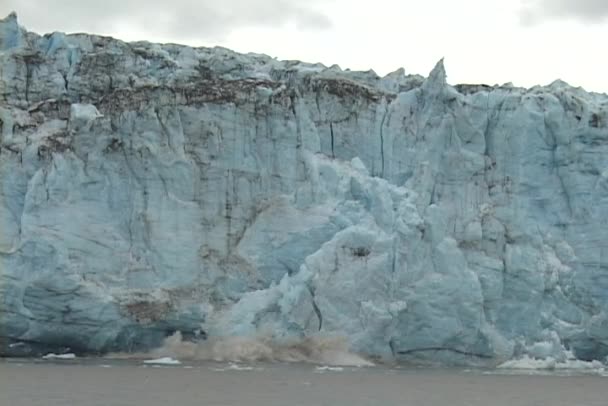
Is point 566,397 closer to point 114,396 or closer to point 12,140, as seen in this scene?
point 114,396

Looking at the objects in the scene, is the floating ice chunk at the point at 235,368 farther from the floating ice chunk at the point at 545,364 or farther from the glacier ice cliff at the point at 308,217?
the floating ice chunk at the point at 545,364

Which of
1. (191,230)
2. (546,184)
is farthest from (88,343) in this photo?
(546,184)

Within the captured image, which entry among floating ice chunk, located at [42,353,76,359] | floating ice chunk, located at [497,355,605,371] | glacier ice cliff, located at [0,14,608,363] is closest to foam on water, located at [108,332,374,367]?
glacier ice cliff, located at [0,14,608,363]

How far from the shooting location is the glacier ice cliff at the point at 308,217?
2097 cm

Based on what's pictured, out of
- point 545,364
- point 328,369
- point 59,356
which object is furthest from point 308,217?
point 59,356

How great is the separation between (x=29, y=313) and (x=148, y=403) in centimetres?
713

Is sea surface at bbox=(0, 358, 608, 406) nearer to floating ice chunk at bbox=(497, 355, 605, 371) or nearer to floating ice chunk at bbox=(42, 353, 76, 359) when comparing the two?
floating ice chunk at bbox=(497, 355, 605, 371)

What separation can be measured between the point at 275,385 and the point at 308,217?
5.79 metres

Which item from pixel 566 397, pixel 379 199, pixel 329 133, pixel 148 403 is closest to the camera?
pixel 148 403

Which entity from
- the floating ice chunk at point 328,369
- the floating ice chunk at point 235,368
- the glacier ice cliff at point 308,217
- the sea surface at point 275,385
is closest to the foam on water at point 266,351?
the glacier ice cliff at point 308,217

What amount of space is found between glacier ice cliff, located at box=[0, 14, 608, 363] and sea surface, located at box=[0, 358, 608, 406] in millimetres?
991

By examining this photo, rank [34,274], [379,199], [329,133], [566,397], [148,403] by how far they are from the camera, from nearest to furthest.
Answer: [148,403], [566,397], [34,274], [379,199], [329,133]

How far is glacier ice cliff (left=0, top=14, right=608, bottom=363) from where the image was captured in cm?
2097

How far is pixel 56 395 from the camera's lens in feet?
48.3
